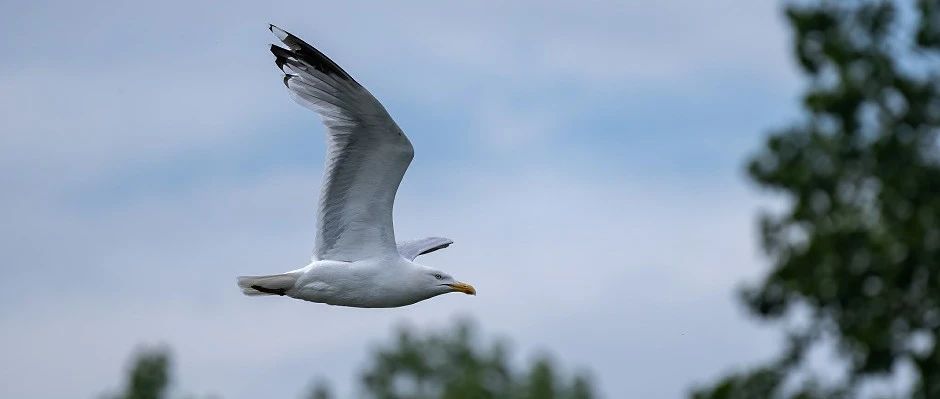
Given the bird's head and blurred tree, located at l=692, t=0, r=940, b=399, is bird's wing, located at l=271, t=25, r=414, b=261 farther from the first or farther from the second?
blurred tree, located at l=692, t=0, r=940, b=399

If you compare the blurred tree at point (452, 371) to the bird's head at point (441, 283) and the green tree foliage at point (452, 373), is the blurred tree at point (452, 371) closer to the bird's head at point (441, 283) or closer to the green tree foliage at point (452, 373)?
the green tree foliage at point (452, 373)

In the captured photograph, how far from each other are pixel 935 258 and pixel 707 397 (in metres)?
3.78

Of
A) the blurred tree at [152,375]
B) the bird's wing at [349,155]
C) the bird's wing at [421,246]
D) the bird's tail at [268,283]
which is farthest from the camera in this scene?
the blurred tree at [152,375]

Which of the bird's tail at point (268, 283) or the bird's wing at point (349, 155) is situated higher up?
the bird's wing at point (349, 155)

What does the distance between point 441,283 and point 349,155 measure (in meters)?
1.14

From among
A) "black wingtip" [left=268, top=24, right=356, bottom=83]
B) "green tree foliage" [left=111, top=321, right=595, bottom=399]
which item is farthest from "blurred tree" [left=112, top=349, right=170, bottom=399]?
"black wingtip" [left=268, top=24, right=356, bottom=83]

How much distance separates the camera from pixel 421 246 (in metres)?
15.0

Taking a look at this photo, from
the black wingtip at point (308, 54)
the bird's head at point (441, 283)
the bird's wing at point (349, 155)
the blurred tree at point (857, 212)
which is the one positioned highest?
the blurred tree at point (857, 212)

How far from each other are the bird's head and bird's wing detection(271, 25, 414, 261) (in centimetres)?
31

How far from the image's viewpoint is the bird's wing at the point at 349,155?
12812 mm

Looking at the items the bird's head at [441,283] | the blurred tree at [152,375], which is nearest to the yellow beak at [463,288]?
the bird's head at [441,283]

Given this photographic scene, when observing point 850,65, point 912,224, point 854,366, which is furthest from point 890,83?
point 854,366

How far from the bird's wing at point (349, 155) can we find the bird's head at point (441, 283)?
1.02 feet

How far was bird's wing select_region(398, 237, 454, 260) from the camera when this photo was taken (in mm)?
14575
